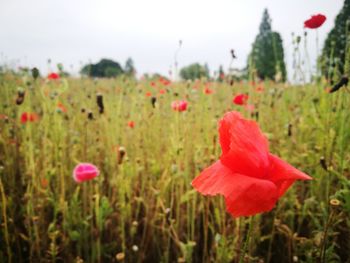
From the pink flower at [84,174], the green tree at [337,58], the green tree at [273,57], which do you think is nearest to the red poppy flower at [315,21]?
the green tree at [337,58]

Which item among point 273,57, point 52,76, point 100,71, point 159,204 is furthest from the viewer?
point 100,71

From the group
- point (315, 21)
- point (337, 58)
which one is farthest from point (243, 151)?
point (337, 58)

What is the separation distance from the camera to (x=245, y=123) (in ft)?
1.66

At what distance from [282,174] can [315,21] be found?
1177mm

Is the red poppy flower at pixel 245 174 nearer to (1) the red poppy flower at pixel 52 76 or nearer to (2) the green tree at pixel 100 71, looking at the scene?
(1) the red poppy flower at pixel 52 76

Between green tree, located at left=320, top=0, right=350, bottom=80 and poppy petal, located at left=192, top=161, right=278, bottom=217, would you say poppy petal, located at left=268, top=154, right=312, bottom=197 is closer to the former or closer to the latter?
poppy petal, located at left=192, top=161, right=278, bottom=217

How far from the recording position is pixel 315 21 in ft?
4.40

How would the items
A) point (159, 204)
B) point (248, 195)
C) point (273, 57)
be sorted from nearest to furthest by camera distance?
point (248, 195) < point (159, 204) < point (273, 57)

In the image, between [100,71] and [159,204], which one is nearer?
[159,204]

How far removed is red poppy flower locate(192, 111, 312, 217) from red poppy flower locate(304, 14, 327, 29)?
1.10 m

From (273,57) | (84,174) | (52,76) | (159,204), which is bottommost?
(159,204)

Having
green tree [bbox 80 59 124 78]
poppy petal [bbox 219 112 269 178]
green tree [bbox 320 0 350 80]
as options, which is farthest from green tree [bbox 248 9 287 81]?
green tree [bbox 80 59 124 78]

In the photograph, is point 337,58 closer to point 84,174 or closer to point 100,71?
point 84,174

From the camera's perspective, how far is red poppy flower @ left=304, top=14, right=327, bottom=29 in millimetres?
1318
